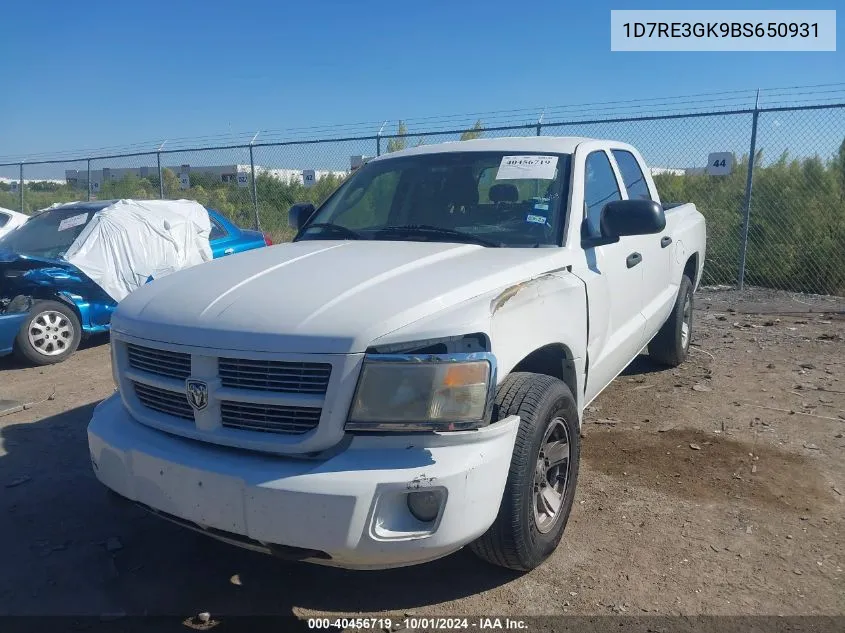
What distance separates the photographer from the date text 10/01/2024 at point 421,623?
2.60 m

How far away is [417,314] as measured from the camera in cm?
242

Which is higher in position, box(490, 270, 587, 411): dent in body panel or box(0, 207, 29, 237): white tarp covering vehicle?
box(0, 207, 29, 237): white tarp covering vehicle

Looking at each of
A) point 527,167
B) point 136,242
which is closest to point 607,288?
point 527,167

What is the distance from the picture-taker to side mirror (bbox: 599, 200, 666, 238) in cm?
343

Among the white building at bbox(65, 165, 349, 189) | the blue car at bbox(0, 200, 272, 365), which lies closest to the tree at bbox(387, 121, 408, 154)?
the white building at bbox(65, 165, 349, 189)

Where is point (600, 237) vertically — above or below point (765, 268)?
above

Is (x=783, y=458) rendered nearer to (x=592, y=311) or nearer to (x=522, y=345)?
(x=592, y=311)

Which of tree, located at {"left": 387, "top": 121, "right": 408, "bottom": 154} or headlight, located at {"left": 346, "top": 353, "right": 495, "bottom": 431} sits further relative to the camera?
tree, located at {"left": 387, "top": 121, "right": 408, "bottom": 154}

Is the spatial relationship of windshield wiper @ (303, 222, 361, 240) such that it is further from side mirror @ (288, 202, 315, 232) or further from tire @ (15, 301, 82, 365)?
tire @ (15, 301, 82, 365)

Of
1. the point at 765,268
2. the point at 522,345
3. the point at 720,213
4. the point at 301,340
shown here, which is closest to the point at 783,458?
the point at 522,345

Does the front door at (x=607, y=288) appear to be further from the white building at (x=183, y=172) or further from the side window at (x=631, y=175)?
the white building at (x=183, y=172)

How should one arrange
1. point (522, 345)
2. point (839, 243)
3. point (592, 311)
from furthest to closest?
point (839, 243) → point (592, 311) → point (522, 345)

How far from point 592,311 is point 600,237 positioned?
1.46 feet

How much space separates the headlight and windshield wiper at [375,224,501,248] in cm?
123
